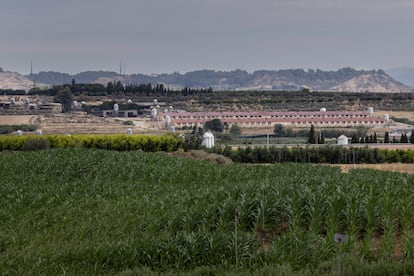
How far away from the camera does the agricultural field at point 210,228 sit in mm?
10844

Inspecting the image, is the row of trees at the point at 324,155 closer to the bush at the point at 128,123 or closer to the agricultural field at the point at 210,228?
the agricultural field at the point at 210,228

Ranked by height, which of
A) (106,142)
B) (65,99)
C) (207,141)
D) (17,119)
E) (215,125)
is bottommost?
(215,125)

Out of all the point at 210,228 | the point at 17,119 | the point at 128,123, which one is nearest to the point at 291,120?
the point at 128,123

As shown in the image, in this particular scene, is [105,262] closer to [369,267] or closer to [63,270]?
[63,270]

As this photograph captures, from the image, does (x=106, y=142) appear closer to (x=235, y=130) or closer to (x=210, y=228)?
(x=210, y=228)

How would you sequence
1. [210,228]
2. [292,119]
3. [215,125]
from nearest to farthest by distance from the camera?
[210,228] → [215,125] → [292,119]

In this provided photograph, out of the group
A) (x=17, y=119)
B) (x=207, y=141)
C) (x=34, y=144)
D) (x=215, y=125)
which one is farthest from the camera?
(x=17, y=119)

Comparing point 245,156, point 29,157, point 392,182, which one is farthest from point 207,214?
point 245,156

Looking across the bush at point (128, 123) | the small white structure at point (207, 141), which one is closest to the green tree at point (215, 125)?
the bush at point (128, 123)

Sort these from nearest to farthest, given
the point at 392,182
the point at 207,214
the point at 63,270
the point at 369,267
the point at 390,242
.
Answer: the point at 369,267 → the point at 63,270 → the point at 390,242 → the point at 207,214 → the point at 392,182

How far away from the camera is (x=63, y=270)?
10.7m

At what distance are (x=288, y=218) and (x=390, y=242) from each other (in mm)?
2217

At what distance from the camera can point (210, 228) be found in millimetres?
13023

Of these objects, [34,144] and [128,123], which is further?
[128,123]
